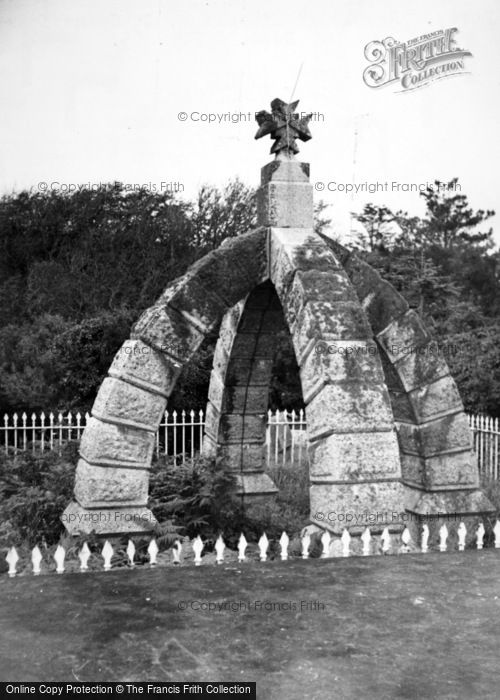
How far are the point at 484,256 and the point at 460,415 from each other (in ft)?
91.7

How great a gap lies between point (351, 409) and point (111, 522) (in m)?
2.62

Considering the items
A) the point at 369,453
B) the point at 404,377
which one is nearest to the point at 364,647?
the point at 369,453

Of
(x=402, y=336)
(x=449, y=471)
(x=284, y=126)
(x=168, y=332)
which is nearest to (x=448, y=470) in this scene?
(x=449, y=471)

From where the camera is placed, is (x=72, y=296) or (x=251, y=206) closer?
(x=72, y=296)

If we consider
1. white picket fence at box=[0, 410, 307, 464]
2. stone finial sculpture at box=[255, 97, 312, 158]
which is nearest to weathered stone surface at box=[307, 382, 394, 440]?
stone finial sculpture at box=[255, 97, 312, 158]

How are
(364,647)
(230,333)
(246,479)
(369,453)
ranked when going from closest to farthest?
(364,647)
(369,453)
(230,333)
(246,479)

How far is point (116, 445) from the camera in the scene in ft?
21.7

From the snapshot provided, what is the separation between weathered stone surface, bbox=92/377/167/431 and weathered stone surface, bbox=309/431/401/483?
1.86 metres

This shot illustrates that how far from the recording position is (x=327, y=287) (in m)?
6.20

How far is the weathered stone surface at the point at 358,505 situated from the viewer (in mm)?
5398

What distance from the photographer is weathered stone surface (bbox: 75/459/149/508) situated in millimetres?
6586

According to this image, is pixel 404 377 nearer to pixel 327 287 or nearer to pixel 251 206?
pixel 327 287

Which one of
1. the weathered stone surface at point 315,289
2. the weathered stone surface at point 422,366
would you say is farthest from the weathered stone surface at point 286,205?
the weathered stone surface at point 422,366

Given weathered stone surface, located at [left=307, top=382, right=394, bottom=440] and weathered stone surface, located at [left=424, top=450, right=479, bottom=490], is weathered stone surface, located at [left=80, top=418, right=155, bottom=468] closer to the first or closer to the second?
weathered stone surface, located at [left=307, top=382, right=394, bottom=440]
